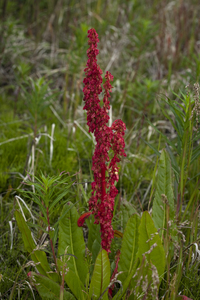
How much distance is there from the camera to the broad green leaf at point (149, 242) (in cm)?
151

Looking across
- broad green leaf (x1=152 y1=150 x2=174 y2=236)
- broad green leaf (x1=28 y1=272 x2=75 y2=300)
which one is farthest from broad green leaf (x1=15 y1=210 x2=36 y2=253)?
broad green leaf (x1=152 y1=150 x2=174 y2=236)

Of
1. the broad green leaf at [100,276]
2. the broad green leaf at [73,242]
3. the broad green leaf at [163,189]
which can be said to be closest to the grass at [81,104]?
the broad green leaf at [163,189]

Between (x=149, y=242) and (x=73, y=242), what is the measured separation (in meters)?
0.45

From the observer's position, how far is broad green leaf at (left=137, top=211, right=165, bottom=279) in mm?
1509

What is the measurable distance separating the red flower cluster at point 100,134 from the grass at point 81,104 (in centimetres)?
25

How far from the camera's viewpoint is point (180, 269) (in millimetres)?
1609

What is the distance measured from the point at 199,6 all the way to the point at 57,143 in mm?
4931

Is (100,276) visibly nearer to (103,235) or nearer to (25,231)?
(103,235)

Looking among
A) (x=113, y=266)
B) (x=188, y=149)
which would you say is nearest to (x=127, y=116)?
(x=188, y=149)

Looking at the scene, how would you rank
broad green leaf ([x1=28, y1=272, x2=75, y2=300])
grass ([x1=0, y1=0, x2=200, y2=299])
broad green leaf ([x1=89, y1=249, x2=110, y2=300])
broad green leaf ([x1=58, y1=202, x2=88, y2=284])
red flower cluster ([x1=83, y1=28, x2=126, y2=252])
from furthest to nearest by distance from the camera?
grass ([x1=0, y1=0, x2=200, y2=299]) < broad green leaf ([x1=58, y1=202, x2=88, y2=284]) < broad green leaf ([x1=28, y1=272, x2=75, y2=300]) < broad green leaf ([x1=89, y1=249, x2=110, y2=300]) < red flower cluster ([x1=83, y1=28, x2=126, y2=252])

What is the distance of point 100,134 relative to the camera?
4.45 ft

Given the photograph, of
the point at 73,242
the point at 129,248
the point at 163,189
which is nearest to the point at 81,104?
the point at 163,189

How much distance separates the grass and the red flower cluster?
25 centimetres

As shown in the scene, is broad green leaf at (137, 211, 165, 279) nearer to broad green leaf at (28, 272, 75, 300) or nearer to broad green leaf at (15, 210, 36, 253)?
broad green leaf at (28, 272, 75, 300)
